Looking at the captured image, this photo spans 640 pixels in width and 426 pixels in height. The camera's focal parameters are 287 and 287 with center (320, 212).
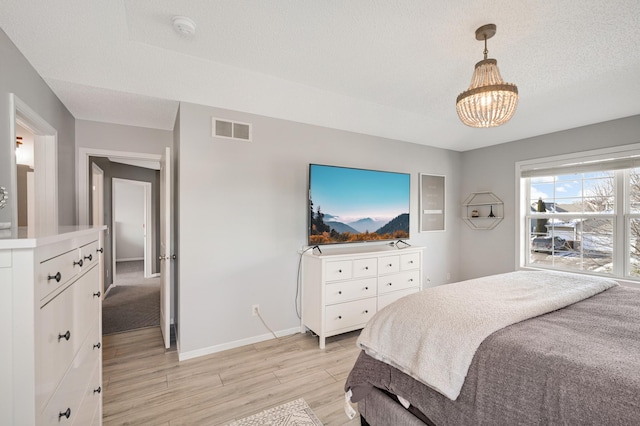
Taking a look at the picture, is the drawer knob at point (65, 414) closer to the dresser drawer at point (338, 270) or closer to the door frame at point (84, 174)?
the dresser drawer at point (338, 270)

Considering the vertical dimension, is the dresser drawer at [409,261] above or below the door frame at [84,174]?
below

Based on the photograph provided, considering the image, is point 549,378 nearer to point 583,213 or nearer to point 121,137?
point 583,213

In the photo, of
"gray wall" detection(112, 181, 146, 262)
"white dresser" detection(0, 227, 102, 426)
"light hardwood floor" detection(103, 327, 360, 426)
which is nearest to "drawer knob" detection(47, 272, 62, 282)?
"white dresser" detection(0, 227, 102, 426)

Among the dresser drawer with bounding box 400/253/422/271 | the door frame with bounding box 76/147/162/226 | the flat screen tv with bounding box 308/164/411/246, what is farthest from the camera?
the dresser drawer with bounding box 400/253/422/271


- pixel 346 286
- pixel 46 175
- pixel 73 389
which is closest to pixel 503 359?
pixel 73 389

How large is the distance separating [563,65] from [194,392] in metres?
3.87

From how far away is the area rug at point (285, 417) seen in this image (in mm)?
1801

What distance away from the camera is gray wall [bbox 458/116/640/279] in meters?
3.25

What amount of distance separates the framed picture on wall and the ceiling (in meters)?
1.29

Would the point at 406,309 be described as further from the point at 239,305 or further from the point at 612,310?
the point at 239,305

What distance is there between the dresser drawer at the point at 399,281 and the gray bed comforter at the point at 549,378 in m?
1.72

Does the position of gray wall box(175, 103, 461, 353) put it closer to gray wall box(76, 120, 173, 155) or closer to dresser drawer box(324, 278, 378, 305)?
dresser drawer box(324, 278, 378, 305)

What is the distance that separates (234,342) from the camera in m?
2.83

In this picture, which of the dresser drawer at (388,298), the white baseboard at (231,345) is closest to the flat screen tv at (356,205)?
the dresser drawer at (388,298)
